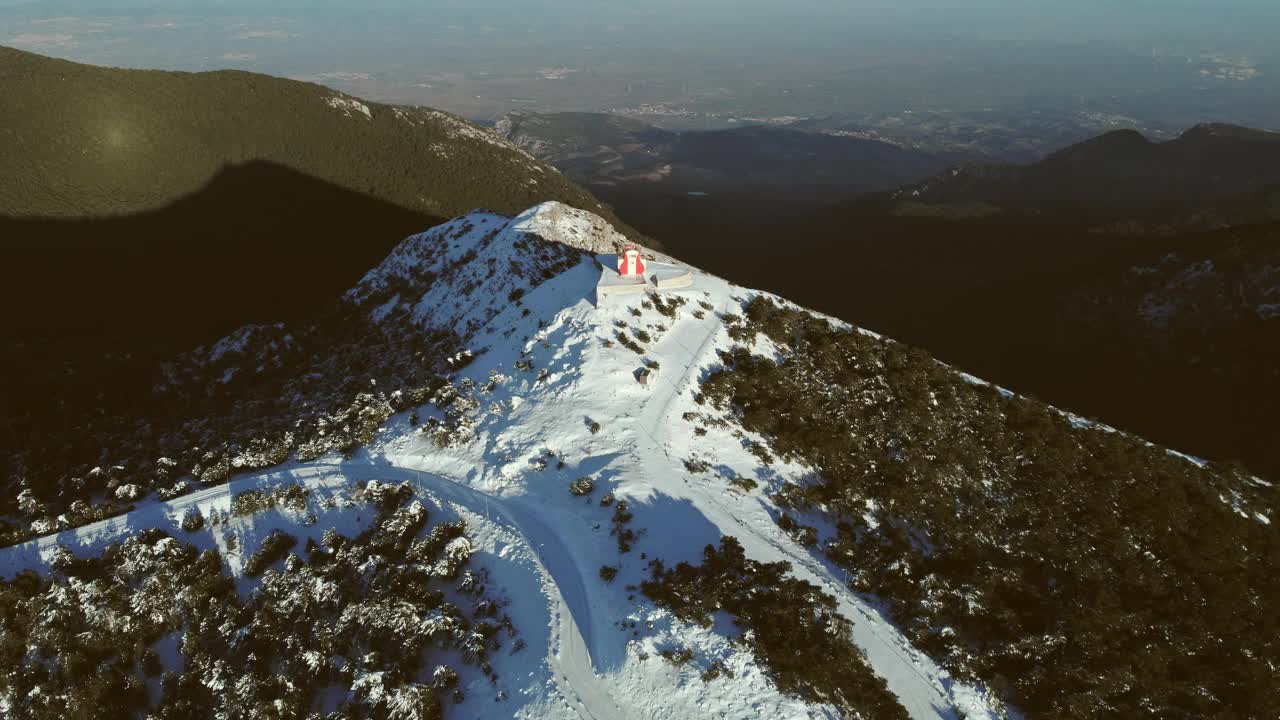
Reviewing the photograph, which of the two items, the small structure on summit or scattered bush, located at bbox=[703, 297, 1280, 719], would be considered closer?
scattered bush, located at bbox=[703, 297, 1280, 719]

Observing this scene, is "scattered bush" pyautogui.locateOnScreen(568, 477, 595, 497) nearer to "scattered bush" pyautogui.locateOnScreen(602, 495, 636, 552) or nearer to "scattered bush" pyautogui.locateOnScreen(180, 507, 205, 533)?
"scattered bush" pyautogui.locateOnScreen(602, 495, 636, 552)

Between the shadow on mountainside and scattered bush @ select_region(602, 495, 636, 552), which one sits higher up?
scattered bush @ select_region(602, 495, 636, 552)

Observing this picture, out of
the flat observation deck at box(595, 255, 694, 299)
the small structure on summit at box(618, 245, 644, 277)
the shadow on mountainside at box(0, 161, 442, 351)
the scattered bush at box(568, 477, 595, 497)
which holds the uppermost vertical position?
the small structure on summit at box(618, 245, 644, 277)

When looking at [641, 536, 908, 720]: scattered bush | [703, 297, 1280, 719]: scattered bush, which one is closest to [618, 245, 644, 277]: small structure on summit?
[703, 297, 1280, 719]: scattered bush

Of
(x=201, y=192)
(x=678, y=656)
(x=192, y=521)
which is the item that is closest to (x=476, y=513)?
(x=678, y=656)

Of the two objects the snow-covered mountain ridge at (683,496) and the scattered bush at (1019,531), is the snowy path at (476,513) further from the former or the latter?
the scattered bush at (1019,531)

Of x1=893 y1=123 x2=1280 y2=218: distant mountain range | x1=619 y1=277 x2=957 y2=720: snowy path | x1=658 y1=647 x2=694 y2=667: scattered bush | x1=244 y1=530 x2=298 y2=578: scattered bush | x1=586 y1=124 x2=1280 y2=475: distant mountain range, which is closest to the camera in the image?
x1=658 y1=647 x2=694 y2=667: scattered bush
